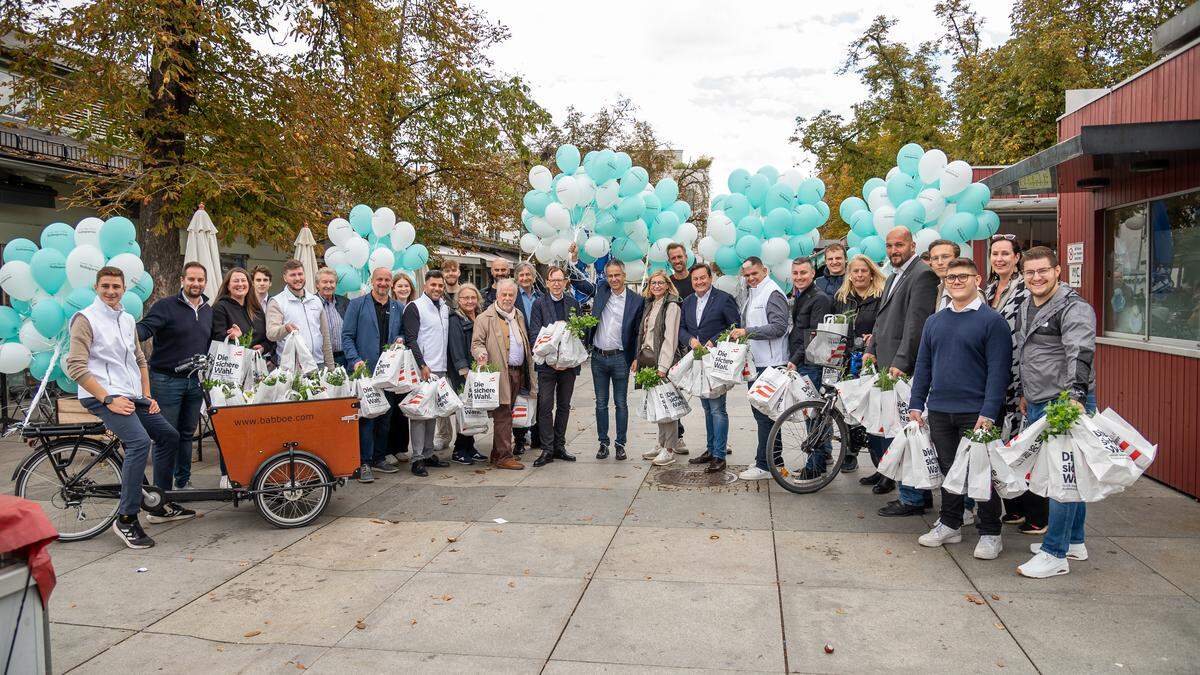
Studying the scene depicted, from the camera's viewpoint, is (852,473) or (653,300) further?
(653,300)

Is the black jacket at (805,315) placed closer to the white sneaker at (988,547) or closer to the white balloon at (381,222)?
the white sneaker at (988,547)

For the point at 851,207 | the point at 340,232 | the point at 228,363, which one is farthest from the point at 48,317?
the point at 851,207

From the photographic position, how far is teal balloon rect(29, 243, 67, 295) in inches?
254

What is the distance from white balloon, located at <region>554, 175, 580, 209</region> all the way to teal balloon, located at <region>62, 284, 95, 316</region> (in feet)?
14.5

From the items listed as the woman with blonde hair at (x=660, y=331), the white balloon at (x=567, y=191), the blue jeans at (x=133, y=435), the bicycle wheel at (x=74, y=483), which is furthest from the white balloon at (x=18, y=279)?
the woman with blonde hair at (x=660, y=331)

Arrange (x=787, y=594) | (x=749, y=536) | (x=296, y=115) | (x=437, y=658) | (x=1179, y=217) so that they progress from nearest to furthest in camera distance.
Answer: (x=437, y=658) < (x=787, y=594) < (x=749, y=536) < (x=1179, y=217) < (x=296, y=115)

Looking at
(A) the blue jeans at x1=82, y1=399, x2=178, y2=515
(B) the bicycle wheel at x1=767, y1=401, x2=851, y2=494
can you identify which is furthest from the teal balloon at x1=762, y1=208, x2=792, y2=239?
(A) the blue jeans at x1=82, y1=399, x2=178, y2=515

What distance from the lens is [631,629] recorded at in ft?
13.0

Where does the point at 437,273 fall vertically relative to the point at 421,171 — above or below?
below

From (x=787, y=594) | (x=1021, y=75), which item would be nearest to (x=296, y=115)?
(x=787, y=594)

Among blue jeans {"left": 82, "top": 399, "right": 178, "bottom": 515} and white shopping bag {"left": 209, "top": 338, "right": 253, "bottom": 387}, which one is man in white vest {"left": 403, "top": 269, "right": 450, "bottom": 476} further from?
blue jeans {"left": 82, "top": 399, "right": 178, "bottom": 515}

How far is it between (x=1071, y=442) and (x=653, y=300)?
411 centimetres

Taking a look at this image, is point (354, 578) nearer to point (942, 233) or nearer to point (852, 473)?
point (852, 473)

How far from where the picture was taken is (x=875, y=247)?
27.3ft
